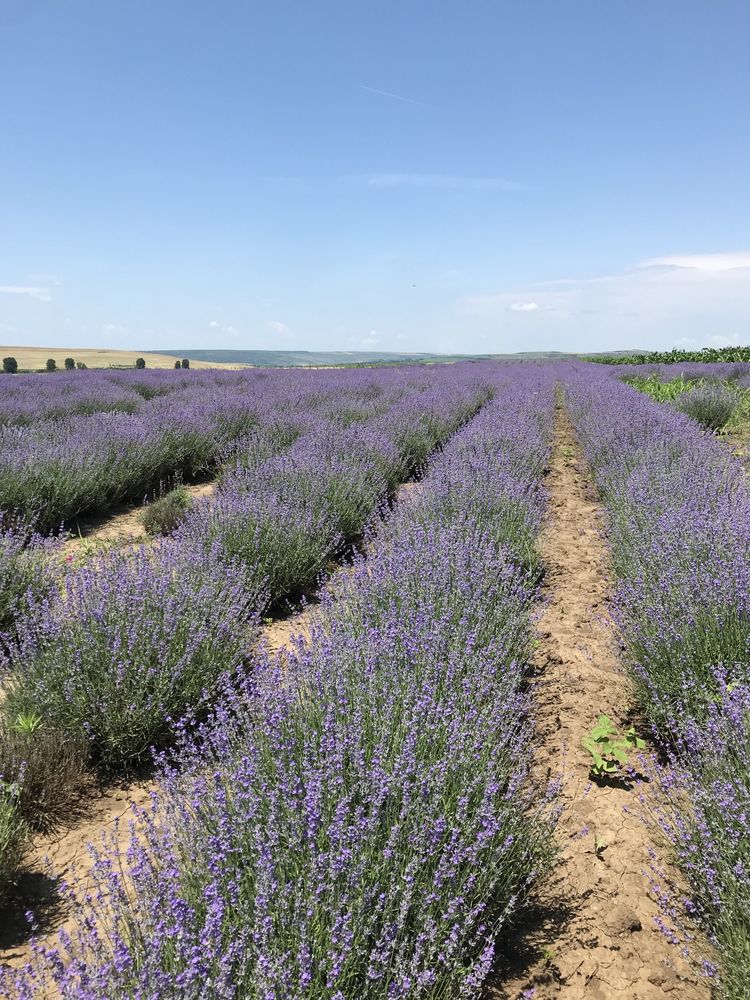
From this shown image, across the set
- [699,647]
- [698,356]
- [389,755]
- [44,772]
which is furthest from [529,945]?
[698,356]

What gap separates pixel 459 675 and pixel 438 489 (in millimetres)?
2366

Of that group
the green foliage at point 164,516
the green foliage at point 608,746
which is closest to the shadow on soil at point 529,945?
the green foliage at point 608,746

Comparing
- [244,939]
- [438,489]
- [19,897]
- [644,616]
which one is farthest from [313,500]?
[244,939]

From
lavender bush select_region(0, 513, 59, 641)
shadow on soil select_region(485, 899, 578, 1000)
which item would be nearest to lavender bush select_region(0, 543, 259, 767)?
lavender bush select_region(0, 513, 59, 641)

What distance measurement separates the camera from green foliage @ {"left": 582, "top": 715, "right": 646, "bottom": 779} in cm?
240

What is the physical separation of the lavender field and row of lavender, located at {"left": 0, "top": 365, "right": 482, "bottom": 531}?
99cm

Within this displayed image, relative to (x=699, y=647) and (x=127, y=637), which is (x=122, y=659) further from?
(x=699, y=647)

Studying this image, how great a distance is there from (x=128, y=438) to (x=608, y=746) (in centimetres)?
592

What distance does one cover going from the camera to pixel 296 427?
8055 millimetres

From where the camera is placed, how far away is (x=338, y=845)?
1464mm

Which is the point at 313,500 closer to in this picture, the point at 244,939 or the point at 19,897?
the point at 19,897

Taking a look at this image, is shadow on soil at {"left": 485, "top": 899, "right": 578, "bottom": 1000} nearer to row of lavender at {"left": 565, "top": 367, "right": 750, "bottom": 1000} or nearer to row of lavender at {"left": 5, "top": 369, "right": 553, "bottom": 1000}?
row of lavender at {"left": 5, "top": 369, "right": 553, "bottom": 1000}

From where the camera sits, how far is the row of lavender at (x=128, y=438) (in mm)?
5508

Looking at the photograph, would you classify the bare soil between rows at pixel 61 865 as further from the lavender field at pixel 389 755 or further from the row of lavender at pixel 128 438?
the row of lavender at pixel 128 438
